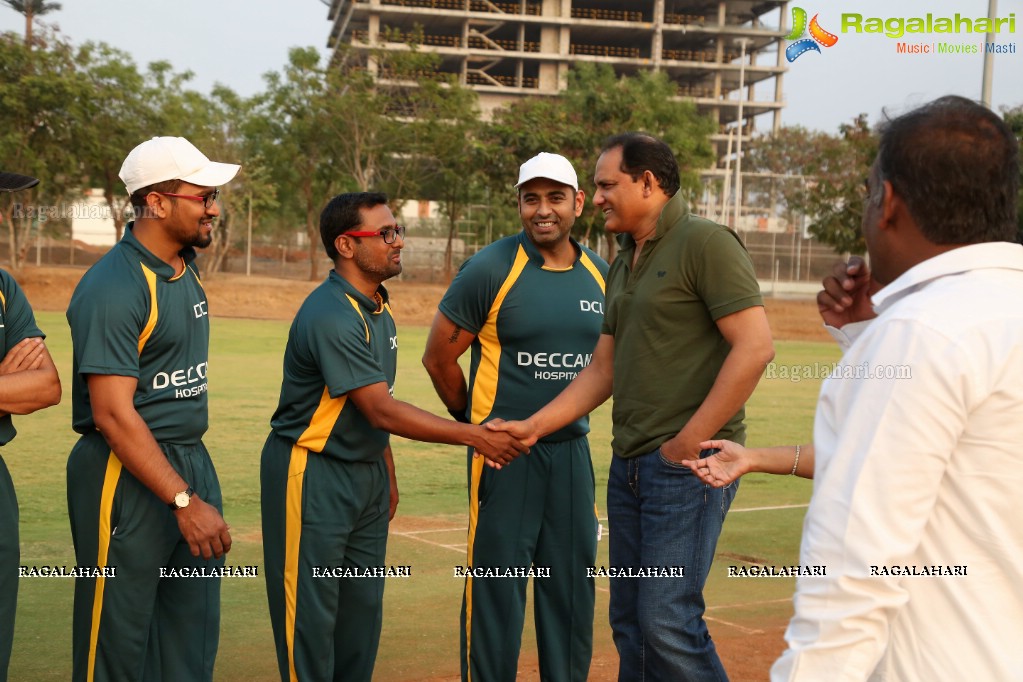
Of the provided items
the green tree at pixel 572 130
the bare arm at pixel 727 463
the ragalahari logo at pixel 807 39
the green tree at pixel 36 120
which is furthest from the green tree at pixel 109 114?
the bare arm at pixel 727 463

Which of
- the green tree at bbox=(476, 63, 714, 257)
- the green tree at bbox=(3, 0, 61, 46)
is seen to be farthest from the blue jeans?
the green tree at bbox=(3, 0, 61, 46)

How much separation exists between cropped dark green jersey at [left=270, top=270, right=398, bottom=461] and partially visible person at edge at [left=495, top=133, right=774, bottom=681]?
3.79 ft

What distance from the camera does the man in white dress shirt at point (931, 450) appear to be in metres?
2.05

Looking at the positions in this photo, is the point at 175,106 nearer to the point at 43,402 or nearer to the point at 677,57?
the point at 43,402

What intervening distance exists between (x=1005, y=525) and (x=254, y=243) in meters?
59.8

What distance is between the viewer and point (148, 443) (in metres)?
4.56

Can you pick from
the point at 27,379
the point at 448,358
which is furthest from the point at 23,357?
the point at 448,358

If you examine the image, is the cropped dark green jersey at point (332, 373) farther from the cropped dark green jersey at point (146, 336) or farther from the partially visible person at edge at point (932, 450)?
the partially visible person at edge at point (932, 450)

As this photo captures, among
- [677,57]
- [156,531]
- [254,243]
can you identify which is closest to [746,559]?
[156,531]

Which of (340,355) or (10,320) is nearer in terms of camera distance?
(10,320)

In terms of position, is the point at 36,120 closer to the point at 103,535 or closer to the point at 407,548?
the point at 407,548

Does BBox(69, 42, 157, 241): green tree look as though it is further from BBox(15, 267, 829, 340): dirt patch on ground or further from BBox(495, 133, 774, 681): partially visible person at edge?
BBox(495, 133, 774, 681): partially visible person at edge

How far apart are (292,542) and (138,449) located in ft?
3.18

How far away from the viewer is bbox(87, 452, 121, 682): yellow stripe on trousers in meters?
4.70
